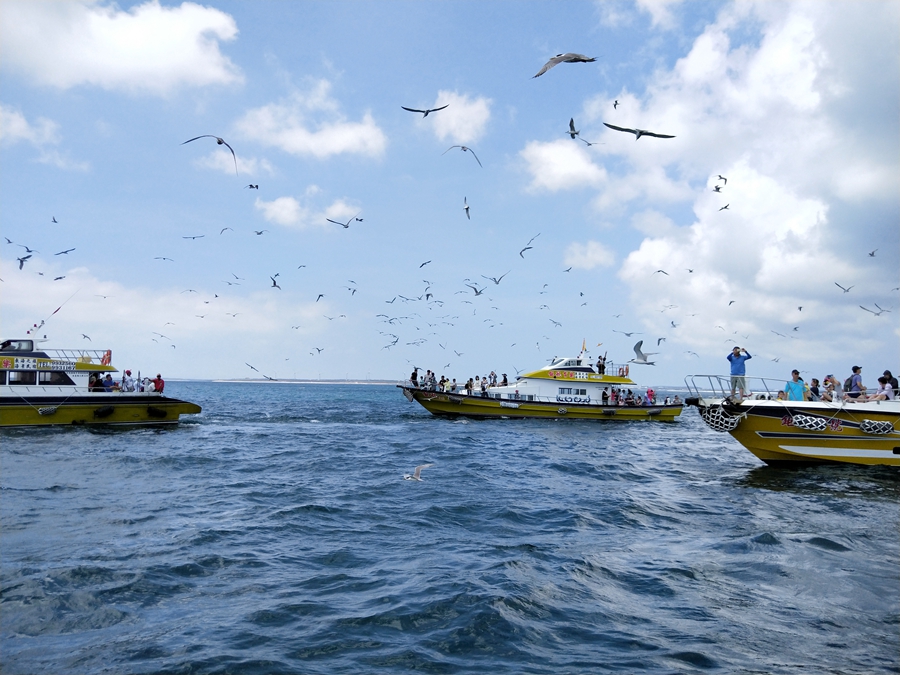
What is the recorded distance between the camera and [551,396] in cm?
3612

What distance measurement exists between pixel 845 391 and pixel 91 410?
29.7 metres

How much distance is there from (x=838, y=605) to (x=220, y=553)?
815cm

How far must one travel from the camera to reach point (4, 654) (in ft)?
17.7

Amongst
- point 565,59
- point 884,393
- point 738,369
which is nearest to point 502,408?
point 738,369

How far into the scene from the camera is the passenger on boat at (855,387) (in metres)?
16.8

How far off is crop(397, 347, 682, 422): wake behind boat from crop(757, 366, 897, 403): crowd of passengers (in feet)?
59.5

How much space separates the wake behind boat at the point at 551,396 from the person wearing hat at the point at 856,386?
19010 mm

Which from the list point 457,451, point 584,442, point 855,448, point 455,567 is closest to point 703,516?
point 455,567

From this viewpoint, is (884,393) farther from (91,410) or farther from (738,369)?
(91,410)

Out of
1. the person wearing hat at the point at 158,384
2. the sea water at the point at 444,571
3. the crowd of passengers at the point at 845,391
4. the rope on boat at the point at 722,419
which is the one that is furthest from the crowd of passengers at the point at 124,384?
the crowd of passengers at the point at 845,391

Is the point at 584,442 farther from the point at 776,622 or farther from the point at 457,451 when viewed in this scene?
the point at 776,622

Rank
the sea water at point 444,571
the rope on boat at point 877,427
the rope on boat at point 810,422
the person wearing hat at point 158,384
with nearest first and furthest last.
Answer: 1. the sea water at point 444,571
2. the rope on boat at point 877,427
3. the rope on boat at point 810,422
4. the person wearing hat at point 158,384

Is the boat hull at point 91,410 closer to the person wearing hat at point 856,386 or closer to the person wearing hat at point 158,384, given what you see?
the person wearing hat at point 158,384

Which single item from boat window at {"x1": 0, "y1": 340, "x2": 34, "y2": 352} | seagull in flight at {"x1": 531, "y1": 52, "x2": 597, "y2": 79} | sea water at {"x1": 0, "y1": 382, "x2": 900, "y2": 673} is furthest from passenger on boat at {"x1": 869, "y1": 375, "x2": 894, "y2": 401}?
boat window at {"x1": 0, "y1": 340, "x2": 34, "y2": 352}
